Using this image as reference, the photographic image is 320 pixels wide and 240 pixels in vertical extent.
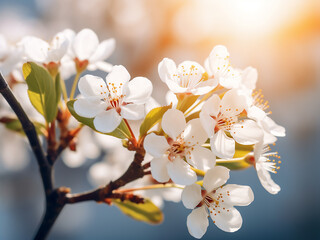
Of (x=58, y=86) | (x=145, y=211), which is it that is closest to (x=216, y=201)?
(x=145, y=211)

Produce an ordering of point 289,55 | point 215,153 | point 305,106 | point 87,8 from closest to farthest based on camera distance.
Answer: point 215,153 < point 87,8 < point 289,55 < point 305,106

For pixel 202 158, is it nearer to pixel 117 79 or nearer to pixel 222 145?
pixel 222 145

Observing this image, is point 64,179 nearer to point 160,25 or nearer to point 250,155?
point 160,25

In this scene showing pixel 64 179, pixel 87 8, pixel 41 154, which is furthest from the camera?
pixel 64 179

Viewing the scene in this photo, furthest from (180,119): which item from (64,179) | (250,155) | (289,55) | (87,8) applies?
(289,55)

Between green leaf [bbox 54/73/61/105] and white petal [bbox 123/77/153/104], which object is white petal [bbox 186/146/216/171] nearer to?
white petal [bbox 123/77/153/104]

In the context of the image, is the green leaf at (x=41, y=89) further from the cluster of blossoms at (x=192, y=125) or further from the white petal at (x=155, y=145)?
the white petal at (x=155, y=145)

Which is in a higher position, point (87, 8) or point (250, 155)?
point (87, 8)

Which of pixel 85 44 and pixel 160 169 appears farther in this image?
pixel 85 44
